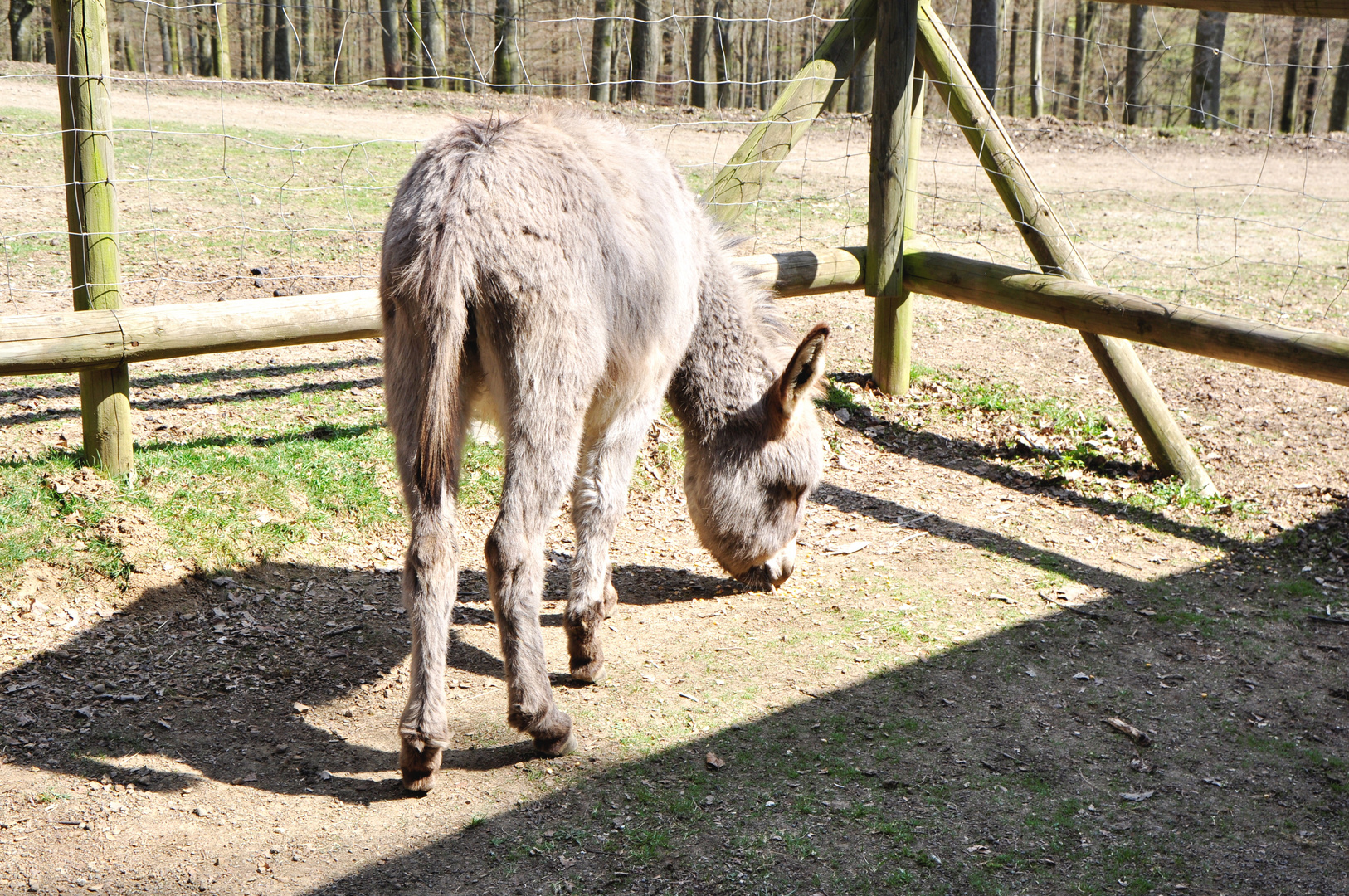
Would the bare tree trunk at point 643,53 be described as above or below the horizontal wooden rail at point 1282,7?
above

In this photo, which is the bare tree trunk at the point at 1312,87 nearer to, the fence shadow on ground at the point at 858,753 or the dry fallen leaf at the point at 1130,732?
the fence shadow on ground at the point at 858,753

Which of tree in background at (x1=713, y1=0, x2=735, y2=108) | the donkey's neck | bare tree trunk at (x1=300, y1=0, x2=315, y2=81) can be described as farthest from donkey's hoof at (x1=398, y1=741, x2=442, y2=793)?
bare tree trunk at (x1=300, y1=0, x2=315, y2=81)

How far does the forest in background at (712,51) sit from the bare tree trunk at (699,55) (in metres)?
0.08

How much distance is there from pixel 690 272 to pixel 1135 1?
10.2 feet

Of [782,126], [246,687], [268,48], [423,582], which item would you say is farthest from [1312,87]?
[246,687]

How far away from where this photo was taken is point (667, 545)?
16.5ft

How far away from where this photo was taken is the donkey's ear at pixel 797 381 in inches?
152

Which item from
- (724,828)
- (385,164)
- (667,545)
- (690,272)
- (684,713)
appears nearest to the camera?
(724,828)

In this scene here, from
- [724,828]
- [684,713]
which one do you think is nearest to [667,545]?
[684,713]

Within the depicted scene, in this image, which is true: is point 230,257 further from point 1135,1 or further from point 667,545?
point 1135,1

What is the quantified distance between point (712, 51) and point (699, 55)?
1186 mm

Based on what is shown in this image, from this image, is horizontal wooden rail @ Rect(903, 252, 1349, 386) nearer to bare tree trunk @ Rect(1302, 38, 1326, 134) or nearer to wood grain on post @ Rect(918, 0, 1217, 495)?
wood grain on post @ Rect(918, 0, 1217, 495)

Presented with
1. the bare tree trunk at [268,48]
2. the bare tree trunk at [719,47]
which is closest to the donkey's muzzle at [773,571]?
the bare tree trunk at [719,47]

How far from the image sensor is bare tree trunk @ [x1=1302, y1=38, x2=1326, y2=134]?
21984 mm
